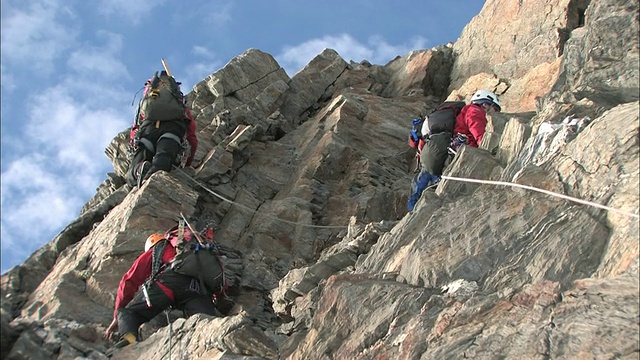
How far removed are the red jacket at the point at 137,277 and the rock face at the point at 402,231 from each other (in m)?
0.64

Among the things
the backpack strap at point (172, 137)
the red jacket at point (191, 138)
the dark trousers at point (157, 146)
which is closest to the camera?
the dark trousers at point (157, 146)

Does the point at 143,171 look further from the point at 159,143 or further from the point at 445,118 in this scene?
the point at 445,118

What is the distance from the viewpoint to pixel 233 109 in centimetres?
2306

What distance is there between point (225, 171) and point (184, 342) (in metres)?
7.74

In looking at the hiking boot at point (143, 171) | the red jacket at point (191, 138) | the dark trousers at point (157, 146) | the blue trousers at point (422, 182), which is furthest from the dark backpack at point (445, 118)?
the hiking boot at point (143, 171)

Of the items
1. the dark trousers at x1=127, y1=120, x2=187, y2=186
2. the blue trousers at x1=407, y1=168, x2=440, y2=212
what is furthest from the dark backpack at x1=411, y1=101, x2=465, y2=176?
the dark trousers at x1=127, y1=120, x2=187, y2=186

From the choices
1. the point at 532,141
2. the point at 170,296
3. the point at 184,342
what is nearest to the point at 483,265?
the point at 532,141

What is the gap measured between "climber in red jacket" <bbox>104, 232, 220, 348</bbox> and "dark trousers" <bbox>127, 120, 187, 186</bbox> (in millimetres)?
4625

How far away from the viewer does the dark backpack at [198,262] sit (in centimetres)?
1416

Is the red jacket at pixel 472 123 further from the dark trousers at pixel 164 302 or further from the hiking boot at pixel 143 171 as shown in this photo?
the hiking boot at pixel 143 171

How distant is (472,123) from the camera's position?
14625 mm

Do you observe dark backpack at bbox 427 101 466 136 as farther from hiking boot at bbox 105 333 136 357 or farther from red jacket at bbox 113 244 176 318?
hiking boot at bbox 105 333 136 357

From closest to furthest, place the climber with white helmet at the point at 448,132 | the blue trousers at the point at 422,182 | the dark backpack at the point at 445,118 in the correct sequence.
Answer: the climber with white helmet at the point at 448,132, the dark backpack at the point at 445,118, the blue trousers at the point at 422,182

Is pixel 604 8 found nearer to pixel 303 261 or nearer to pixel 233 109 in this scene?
pixel 303 261
